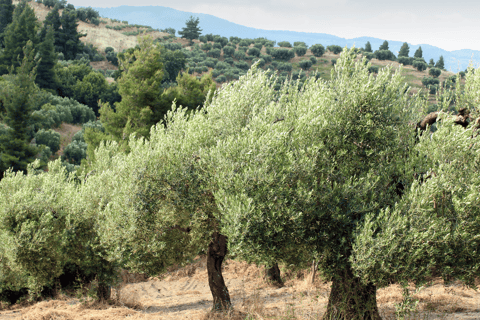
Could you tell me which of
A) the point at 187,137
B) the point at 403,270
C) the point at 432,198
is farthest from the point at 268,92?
the point at 403,270

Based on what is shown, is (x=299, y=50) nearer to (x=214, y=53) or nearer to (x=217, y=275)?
(x=214, y=53)

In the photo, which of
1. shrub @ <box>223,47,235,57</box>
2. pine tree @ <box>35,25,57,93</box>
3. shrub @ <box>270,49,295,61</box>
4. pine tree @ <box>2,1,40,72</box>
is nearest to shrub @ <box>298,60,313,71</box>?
shrub @ <box>270,49,295,61</box>

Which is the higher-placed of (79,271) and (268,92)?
(268,92)

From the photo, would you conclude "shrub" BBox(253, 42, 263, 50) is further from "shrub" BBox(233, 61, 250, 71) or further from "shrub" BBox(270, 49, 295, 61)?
"shrub" BBox(233, 61, 250, 71)

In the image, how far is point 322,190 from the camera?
11055mm

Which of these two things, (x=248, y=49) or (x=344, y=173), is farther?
(x=248, y=49)

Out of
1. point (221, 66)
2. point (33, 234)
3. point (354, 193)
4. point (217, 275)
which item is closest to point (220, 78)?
point (221, 66)

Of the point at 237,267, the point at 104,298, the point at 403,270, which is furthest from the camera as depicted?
the point at 237,267

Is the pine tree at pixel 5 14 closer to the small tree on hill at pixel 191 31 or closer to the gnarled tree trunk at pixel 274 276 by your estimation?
the small tree on hill at pixel 191 31

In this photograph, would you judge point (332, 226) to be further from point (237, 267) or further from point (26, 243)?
point (237, 267)

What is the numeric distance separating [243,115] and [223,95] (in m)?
1.67

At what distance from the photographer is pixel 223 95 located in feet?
47.8

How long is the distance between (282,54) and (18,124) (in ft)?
278

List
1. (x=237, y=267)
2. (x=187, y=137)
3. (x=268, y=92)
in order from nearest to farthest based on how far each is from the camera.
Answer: (x=187, y=137), (x=268, y=92), (x=237, y=267)
